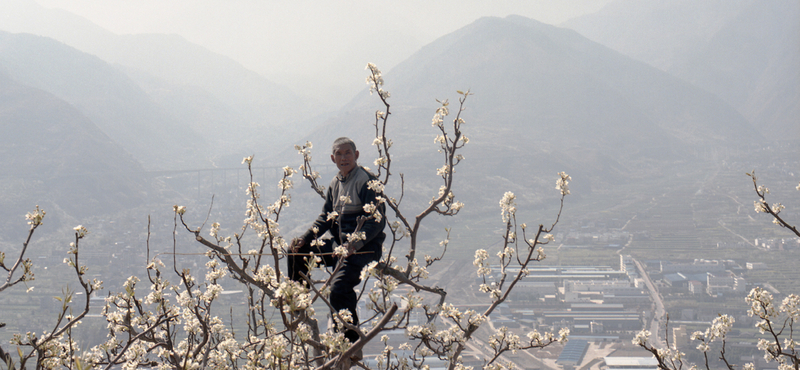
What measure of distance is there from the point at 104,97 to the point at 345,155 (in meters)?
162

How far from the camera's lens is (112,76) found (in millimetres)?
154500

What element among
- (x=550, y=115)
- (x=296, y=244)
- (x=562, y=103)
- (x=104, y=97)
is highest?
(x=562, y=103)

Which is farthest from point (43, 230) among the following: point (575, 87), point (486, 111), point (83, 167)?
point (575, 87)

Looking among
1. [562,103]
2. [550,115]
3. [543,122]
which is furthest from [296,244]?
[562,103]

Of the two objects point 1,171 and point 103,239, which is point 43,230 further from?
point 1,171

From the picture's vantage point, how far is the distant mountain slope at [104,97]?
418ft

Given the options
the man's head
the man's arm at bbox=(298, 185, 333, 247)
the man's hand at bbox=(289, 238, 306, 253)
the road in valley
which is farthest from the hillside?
the man's hand at bbox=(289, 238, 306, 253)

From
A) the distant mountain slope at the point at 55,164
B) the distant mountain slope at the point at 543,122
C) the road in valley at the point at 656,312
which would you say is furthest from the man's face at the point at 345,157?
the distant mountain slope at the point at 543,122

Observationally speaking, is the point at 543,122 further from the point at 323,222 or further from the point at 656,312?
the point at 323,222

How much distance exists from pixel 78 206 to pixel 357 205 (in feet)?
276

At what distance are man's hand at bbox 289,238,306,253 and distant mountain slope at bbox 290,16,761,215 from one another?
303 ft

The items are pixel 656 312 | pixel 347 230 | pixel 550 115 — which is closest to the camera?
pixel 347 230

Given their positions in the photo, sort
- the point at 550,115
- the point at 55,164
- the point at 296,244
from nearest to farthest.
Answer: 1. the point at 296,244
2. the point at 55,164
3. the point at 550,115

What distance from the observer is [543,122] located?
162 m
